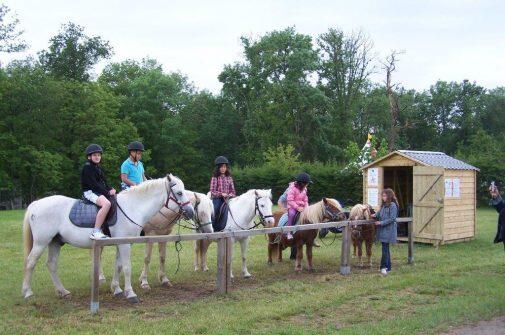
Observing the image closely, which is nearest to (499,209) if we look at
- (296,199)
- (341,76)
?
(296,199)

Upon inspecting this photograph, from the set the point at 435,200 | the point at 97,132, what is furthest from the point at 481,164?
the point at 97,132

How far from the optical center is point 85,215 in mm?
7703

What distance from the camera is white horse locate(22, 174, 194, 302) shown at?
7719 millimetres

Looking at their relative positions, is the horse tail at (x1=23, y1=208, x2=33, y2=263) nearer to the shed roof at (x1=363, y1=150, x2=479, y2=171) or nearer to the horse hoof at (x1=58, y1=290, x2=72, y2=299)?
the horse hoof at (x1=58, y1=290, x2=72, y2=299)

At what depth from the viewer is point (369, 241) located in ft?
37.8

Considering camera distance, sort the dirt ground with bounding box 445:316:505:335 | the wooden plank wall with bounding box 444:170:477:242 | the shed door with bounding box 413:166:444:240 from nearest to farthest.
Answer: the dirt ground with bounding box 445:316:505:335
the shed door with bounding box 413:166:444:240
the wooden plank wall with bounding box 444:170:477:242

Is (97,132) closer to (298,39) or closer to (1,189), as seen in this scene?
(1,189)

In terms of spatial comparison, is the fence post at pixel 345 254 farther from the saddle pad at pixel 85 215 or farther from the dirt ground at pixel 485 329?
the saddle pad at pixel 85 215

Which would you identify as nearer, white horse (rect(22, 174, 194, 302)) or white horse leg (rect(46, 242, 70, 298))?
white horse (rect(22, 174, 194, 302))

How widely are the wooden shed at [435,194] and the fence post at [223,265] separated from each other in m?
8.55

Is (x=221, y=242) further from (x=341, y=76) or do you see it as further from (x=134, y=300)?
(x=341, y=76)

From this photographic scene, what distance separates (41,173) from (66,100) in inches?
263

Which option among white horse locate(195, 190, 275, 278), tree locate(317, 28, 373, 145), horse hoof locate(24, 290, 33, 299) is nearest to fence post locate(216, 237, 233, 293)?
white horse locate(195, 190, 275, 278)

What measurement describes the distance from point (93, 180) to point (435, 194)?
35.0 feet
